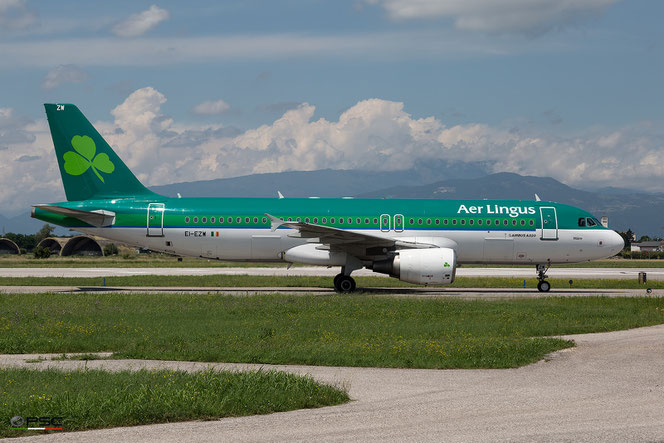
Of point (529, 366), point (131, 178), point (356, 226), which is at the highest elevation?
point (131, 178)

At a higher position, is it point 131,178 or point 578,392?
point 131,178

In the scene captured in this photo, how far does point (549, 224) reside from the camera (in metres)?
33.3

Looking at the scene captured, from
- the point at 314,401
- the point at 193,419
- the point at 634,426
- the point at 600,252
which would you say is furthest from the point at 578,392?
the point at 600,252

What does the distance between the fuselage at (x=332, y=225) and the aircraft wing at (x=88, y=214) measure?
0.78 feet

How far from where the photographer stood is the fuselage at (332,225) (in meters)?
32.1

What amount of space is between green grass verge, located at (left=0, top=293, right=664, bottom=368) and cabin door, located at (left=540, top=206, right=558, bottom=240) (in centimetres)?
574

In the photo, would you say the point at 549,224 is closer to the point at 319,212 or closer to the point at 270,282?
the point at 319,212

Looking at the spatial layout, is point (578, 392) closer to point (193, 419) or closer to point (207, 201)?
point (193, 419)

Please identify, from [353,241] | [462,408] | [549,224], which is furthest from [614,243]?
[462,408]

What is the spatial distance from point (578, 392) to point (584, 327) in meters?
8.66

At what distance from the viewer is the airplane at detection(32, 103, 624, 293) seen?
105ft

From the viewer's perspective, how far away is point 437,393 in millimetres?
11422

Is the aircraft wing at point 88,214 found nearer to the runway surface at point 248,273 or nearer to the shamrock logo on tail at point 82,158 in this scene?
the shamrock logo on tail at point 82,158

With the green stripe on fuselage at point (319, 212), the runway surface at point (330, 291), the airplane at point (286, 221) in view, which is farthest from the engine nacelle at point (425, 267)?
the green stripe on fuselage at point (319, 212)
